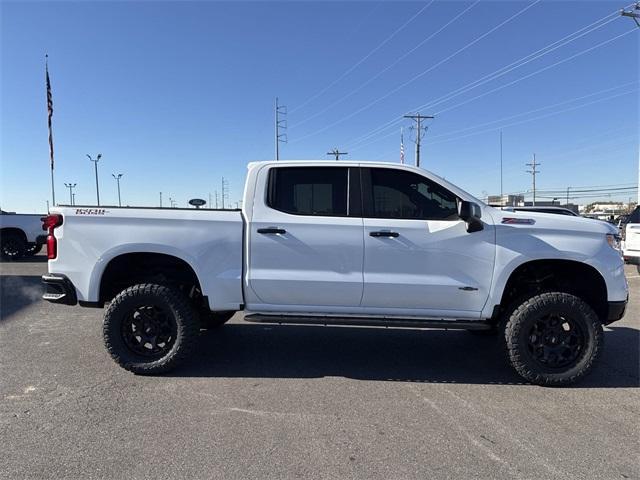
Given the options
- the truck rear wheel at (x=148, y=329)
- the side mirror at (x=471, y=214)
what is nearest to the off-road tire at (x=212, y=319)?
the truck rear wheel at (x=148, y=329)

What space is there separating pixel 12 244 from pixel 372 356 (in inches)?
587

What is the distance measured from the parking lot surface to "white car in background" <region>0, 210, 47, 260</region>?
11.3 metres

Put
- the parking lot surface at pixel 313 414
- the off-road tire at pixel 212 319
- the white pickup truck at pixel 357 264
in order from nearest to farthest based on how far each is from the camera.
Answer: the parking lot surface at pixel 313 414, the white pickup truck at pixel 357 264, the off-road tire at pixel 212 319

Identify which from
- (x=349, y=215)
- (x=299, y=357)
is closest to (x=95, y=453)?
(x=299, y=357)

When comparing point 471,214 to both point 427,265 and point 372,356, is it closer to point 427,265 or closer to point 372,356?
point 427,265

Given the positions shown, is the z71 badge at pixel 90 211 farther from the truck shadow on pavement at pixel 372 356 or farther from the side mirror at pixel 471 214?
the side mirror at pixel 471 214

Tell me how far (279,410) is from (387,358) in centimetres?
183

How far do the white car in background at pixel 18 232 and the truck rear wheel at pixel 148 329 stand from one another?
12823 mm

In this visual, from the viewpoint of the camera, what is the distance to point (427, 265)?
15.5ft

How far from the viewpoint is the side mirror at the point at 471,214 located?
4.58 metres

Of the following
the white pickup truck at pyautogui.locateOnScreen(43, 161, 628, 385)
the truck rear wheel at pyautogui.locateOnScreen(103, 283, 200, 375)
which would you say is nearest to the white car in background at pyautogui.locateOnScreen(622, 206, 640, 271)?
the white pickup truck at pyautogui.locateOnScreen(43, 161, 628, 385)

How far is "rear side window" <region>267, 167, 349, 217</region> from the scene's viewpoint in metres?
4.91

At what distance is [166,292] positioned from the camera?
484 cm

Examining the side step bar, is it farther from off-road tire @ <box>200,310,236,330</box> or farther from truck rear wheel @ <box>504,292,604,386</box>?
off-road tire @ <box>200,310,236,330</box>
